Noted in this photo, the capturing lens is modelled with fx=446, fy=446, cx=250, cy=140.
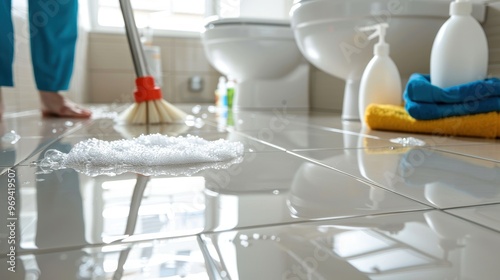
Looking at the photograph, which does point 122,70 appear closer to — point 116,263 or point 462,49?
point 462,49

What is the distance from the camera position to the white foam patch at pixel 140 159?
60 cm

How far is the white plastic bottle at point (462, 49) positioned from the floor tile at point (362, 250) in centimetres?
80

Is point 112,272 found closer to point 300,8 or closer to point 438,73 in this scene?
point 438,73

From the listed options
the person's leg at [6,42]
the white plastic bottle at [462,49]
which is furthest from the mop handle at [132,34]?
the white plastic bottle at [462,49]

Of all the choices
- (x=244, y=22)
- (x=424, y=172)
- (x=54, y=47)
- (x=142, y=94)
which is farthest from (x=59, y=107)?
(x=424, y=172)

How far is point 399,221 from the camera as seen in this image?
0.38 metres

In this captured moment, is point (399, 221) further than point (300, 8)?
No

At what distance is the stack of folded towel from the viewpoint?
0.98 m

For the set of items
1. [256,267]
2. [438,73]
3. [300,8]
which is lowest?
[256,267]

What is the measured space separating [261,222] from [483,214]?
206 mm

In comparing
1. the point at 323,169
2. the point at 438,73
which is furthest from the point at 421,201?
the point at 438,73

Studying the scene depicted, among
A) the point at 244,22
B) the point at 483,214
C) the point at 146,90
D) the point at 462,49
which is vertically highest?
the point at 244,22

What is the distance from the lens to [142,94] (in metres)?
1.24

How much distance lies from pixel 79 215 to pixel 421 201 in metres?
0.33
